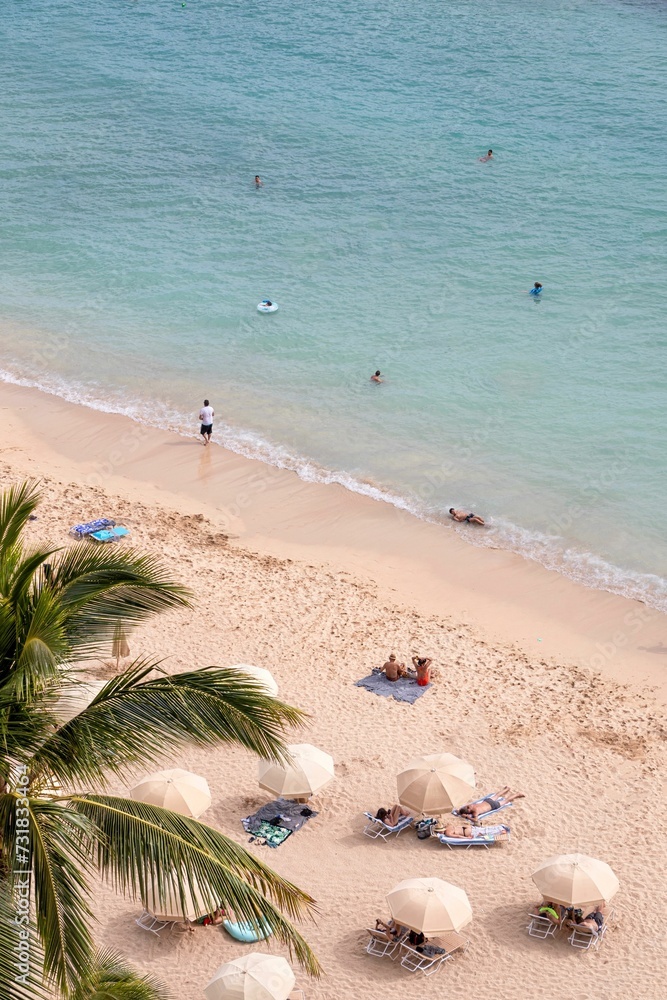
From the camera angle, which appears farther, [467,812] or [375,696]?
[375,696]

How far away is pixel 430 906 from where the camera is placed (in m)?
12.3

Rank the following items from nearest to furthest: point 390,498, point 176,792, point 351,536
Result: point 176,792 → point 351,536 → point 390,498

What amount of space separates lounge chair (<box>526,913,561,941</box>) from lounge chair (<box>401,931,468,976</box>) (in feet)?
2.80

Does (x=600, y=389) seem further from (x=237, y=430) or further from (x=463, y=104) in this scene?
(x=463, y=104)

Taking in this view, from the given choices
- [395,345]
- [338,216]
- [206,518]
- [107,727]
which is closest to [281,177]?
[338,216]

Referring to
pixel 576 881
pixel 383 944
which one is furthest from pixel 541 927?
pixel 383 944

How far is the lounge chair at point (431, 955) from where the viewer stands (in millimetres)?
12430

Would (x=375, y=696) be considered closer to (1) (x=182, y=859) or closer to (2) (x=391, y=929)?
(2) (x=391, y=929)

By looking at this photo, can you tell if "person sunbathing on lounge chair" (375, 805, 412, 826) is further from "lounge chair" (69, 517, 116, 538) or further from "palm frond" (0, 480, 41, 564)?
"lounge chair" (69, 517, 116, 538)

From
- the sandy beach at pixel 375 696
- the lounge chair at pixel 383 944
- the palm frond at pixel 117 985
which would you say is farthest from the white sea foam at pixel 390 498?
the palm frond at pixel 117 985

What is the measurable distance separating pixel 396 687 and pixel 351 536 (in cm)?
609

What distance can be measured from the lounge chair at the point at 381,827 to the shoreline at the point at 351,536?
459 cm

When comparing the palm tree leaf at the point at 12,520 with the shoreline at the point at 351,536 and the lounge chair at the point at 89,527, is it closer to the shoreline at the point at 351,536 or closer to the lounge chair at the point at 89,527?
the shoreline at the point at 351,536

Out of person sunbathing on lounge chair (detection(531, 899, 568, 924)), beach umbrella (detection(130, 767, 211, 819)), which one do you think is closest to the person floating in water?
beach umbrella (detection(130, 767, 211, 819))
